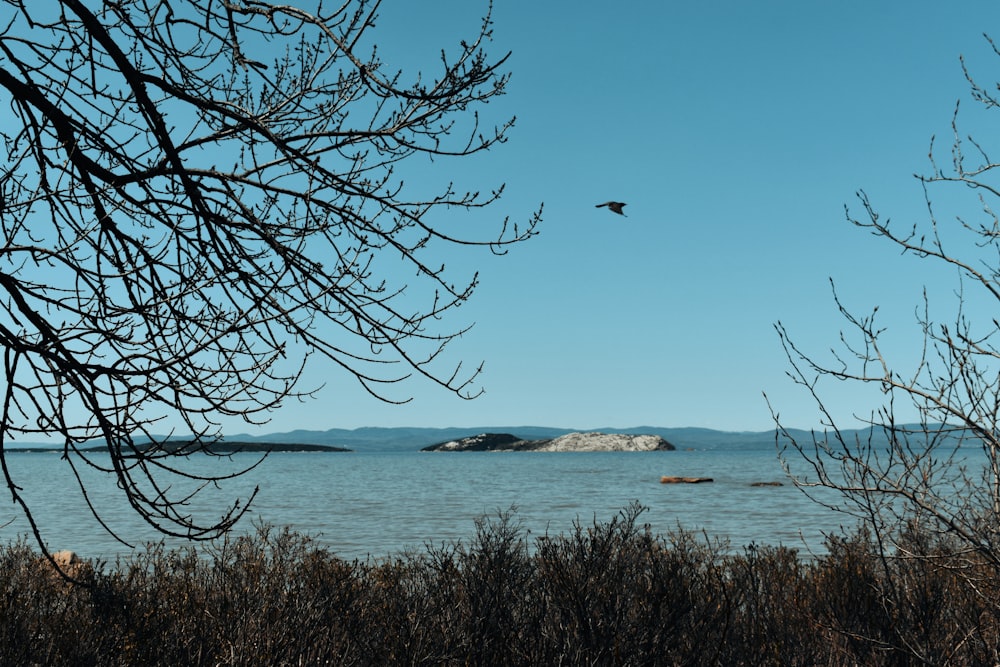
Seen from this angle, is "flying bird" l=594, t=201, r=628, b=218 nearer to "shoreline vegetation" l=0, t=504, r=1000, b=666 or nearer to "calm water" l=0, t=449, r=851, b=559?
"shoreline vegetation" l=0, t=504, r=1000, b=666

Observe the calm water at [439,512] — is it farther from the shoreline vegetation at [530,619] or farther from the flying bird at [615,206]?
the flying bird at [615,206]

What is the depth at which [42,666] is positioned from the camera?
6.06m

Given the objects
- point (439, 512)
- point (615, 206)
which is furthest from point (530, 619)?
point (439, 512)

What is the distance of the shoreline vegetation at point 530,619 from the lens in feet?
19.7

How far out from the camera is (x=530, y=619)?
676 centimetres

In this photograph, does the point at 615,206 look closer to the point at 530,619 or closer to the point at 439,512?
the point at 530,619

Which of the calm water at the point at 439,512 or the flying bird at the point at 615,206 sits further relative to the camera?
the calm water at the point at 439,512

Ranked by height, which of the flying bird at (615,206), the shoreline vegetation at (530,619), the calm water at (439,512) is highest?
the flying bird at (615,206)

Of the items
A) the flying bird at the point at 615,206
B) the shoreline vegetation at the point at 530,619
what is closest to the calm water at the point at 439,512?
the shoreline vegetation at the point at 530,619

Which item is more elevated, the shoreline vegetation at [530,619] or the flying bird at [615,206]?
the flying bird at [615,206]

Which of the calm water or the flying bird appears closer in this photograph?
the flying bird

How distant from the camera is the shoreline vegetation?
602 cm

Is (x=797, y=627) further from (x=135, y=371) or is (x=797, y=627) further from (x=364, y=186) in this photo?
(x=135, y=371)

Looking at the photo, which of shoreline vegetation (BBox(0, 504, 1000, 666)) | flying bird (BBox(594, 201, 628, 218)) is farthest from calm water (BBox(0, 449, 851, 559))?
flying bird (BBox(594, 201, 628, 218))
